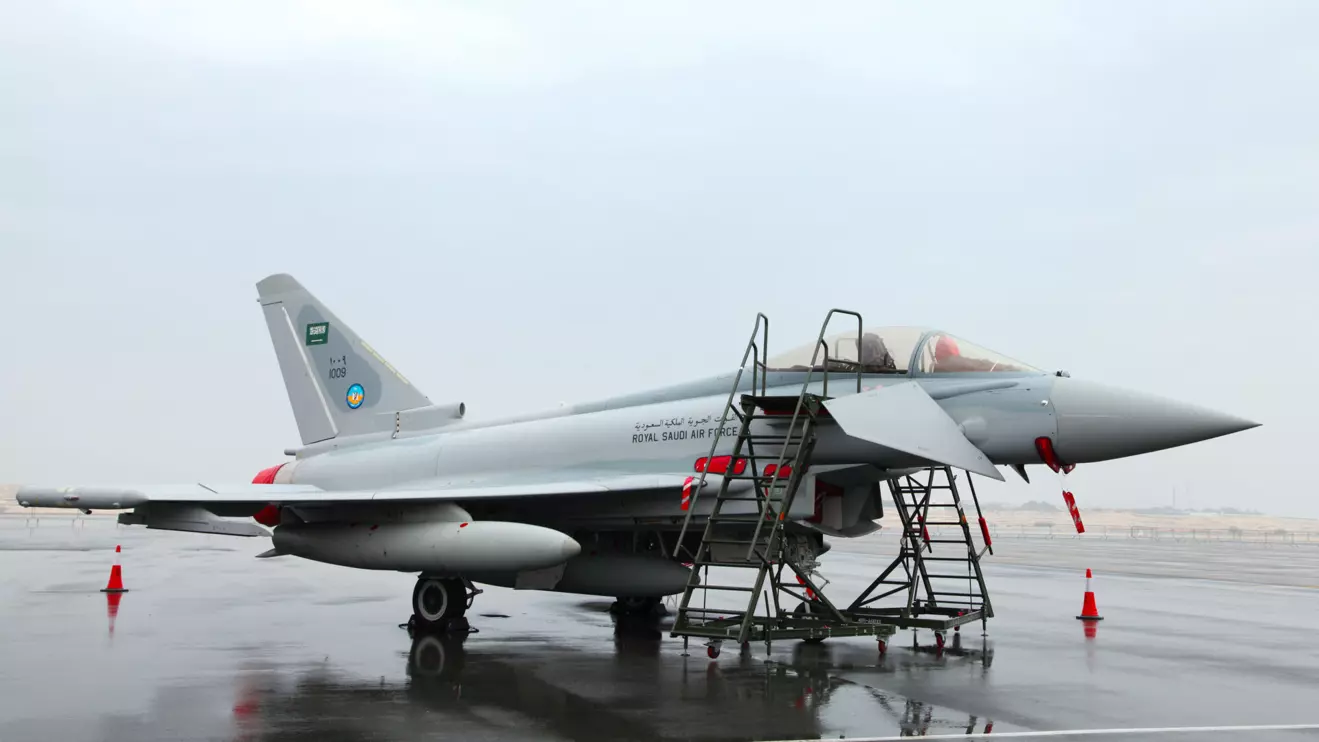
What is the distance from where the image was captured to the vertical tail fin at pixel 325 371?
46.9 ft

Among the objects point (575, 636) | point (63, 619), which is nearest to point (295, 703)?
point (575, 636)

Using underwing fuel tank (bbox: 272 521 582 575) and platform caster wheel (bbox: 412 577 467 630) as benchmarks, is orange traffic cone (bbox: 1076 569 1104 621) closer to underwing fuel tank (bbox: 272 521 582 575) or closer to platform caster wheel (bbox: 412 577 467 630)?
underwing fuel tank (bbox: 272 521 582 575)

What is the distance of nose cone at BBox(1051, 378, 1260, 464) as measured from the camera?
8.64 meters

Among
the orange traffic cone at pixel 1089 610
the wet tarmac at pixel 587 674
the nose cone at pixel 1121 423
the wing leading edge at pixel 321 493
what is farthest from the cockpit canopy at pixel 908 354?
the orange traffic cone at pixel 1089 610

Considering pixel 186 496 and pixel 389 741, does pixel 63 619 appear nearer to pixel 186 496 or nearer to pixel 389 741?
pixel 186 496

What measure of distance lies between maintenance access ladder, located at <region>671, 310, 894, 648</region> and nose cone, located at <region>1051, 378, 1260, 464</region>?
183 centimetres

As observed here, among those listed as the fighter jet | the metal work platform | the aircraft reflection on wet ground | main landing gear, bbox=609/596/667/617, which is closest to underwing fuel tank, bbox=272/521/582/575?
the fighter jet

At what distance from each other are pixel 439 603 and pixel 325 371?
4.57 meters

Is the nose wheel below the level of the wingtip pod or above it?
below

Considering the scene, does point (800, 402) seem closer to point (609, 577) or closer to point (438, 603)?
point (609, 577)

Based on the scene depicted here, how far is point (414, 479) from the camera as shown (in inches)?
503

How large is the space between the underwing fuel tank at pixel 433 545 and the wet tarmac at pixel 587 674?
29.7 inches

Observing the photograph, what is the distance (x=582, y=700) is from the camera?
24.1ft

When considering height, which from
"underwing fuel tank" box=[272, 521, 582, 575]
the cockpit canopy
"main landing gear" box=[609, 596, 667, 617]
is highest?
the cockpit canopy
